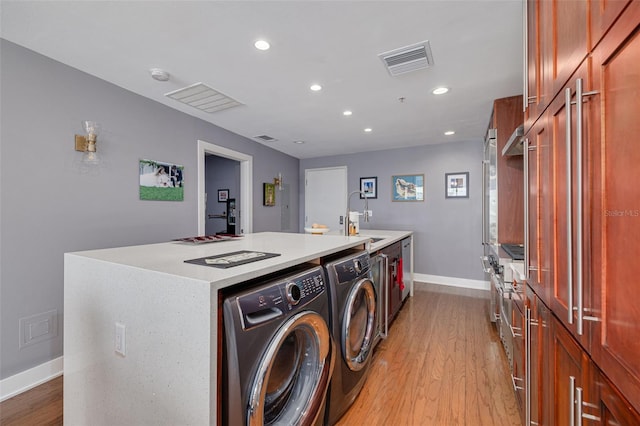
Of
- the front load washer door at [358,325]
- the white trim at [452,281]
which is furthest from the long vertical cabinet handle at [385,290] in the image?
the white trim at [452,281]

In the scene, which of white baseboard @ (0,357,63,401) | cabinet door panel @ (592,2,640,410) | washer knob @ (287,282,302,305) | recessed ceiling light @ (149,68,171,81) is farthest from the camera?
recessed ceiling light @ (149,68,171,81)

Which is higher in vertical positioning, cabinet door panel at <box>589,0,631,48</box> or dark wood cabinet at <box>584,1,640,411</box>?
cabinet door panel at <box>589,0,631,48</box>

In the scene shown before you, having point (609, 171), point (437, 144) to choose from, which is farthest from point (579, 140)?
point (437, 144)

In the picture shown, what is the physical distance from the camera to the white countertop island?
0.88 meters

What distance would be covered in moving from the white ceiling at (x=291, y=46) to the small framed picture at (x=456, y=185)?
1.51 meters

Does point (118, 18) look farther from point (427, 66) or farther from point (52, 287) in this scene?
point (427, 66)

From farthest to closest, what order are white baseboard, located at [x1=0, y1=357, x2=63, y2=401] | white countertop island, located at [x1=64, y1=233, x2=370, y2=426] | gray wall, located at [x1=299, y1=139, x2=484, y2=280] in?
gray wall, located at [x1=299, y1=139, x2=484, y2=280]
white baseboard, located at [x1=0, y1=357, x2=63, y2=401]
white countertop island, located at [x1=64, y1=233, x2=370, y2=426]

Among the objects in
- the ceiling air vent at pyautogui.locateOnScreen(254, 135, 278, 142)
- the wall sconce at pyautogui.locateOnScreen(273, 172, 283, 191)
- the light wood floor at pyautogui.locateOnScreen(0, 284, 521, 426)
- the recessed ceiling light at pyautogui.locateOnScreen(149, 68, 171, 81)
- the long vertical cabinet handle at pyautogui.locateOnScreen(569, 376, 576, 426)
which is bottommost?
the light wood floor at pyautogui.locateOnScreen(0, 284, 521, 426)

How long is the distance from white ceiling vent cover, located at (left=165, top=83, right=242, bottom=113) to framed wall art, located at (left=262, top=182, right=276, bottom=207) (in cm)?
185

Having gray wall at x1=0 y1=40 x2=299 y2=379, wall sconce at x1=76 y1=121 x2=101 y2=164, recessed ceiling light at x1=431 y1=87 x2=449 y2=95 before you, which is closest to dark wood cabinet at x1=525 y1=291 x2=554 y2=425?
recessed ceiling light at x1=431 y1=87 x2=449 y2=95

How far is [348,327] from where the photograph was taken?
156 centimetres

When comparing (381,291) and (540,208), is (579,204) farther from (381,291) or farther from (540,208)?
(381,291)

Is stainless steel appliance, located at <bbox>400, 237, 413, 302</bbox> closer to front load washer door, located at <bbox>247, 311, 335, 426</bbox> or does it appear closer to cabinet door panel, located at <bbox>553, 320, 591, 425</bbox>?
front load washer door, located at <bbox>247, 311, 335, 426</bbox>

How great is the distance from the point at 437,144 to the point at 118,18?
174 inches
